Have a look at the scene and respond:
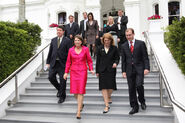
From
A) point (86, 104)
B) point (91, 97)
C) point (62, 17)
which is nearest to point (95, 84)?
point (91, 97)

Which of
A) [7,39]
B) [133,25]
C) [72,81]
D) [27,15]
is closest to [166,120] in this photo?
[72,81]

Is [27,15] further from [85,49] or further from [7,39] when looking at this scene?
[85,49]

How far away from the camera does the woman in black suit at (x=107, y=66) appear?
4465mm

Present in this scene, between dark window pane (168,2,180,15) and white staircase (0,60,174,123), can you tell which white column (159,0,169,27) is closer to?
dark window pane (168,2,180,15)

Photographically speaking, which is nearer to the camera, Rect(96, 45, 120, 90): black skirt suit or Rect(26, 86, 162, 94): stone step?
Rect(96, 45, 120, 90): black skirt suit

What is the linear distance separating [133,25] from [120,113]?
8525 mm

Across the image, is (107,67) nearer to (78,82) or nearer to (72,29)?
(78,82)

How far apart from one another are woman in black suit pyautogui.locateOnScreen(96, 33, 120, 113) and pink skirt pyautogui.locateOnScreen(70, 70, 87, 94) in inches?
18.2

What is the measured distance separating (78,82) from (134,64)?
1.34 m

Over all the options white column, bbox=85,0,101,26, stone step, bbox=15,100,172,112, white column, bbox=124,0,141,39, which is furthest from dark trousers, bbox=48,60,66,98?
white column, bbox=85,0,101,26

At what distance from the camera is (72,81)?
436 cm

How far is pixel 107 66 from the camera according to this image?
4.52m

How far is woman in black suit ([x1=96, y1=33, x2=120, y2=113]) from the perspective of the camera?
14.6ft

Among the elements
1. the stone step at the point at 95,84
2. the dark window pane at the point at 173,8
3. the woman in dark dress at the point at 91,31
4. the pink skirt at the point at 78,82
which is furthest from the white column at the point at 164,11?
the pink skirt at the point at 78,82
